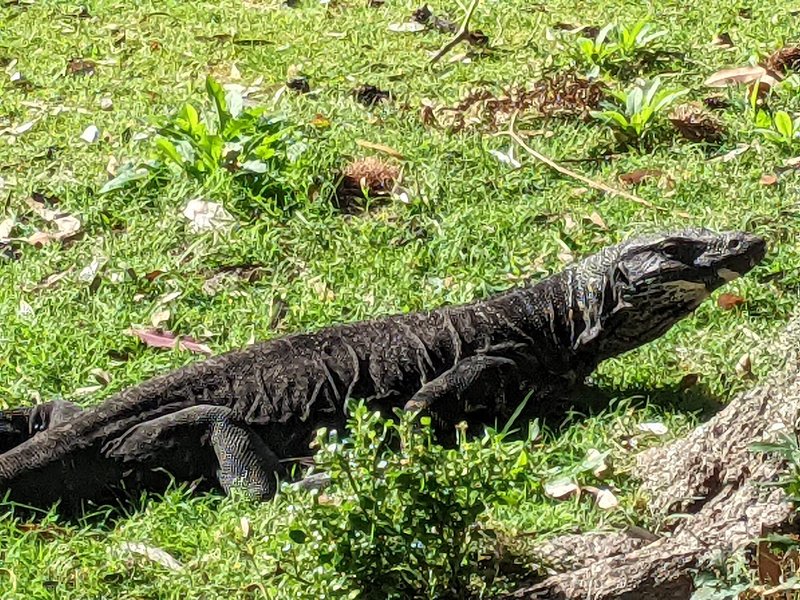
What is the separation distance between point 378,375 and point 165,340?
3.65 feet

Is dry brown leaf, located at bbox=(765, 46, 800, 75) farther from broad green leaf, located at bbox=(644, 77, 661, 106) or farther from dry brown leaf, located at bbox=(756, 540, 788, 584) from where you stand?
dry brown leaf, located at bbox=(756, 540, 788, 584)

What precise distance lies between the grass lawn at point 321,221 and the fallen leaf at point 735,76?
7.5 inches

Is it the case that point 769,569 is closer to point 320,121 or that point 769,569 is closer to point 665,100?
point 665,100

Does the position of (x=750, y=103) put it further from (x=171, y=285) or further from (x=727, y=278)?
(x=171, y=285)

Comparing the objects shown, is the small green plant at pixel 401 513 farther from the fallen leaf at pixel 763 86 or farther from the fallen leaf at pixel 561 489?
the fallen leaf at pixel 763 86

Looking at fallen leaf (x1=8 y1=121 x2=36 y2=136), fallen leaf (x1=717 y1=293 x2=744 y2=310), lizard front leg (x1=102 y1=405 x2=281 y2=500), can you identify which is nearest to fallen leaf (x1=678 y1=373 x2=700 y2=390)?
fallen leaf (x1=717 y1=293 x2=744 y2=310)

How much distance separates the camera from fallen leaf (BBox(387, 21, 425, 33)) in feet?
31.1

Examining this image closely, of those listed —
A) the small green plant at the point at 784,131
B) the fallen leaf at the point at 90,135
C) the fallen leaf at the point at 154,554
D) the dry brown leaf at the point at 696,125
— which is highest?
the small green plant at the point at 784,131

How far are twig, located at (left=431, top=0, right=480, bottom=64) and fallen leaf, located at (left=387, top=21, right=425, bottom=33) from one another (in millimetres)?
385

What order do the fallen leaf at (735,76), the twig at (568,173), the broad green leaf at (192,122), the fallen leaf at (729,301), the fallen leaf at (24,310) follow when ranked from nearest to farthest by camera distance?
the fallen leaf at (729,301)
the fallen leaf at (24,310)
the twig at (568,173)
the broad green leaf at (192,122)
the fallen leaf at (735,76)

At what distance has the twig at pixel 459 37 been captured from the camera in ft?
29.0

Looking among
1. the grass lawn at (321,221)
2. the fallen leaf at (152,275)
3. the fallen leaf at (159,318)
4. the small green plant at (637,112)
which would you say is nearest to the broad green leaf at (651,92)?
the small green plant at (637,112)

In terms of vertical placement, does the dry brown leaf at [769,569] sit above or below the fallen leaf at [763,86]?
above

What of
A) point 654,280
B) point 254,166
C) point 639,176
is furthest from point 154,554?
point 639,176
